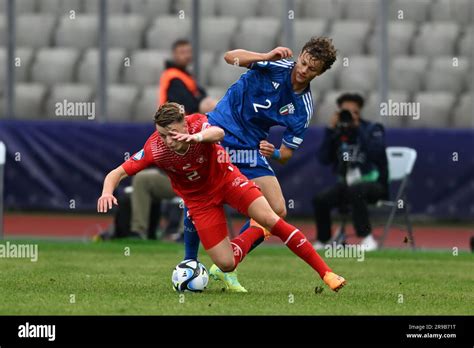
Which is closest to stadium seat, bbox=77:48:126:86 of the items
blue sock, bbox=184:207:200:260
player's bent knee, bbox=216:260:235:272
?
blue sock, bbox=184:207:200:260

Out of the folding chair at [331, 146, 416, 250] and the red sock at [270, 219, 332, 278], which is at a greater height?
the red sock at [270, 219, 332, 278]

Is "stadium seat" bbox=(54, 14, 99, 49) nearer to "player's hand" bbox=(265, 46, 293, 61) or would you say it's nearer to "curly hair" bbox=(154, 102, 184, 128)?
"player's hand" bbox=(265, 46, 293, 61)

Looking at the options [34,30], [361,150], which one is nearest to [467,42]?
[361,150]

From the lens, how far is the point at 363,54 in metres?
19.0

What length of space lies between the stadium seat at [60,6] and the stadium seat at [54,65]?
52 cm

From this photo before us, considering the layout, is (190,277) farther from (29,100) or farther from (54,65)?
(54,65)

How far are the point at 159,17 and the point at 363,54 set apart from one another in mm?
2842

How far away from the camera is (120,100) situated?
1964cm

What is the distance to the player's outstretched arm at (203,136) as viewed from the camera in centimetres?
1038

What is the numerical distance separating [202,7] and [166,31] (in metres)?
0.66

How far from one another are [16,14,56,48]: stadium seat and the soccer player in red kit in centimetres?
875

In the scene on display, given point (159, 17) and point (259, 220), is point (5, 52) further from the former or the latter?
point (259, 220)

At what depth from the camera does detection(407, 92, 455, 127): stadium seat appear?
62.5 ft
